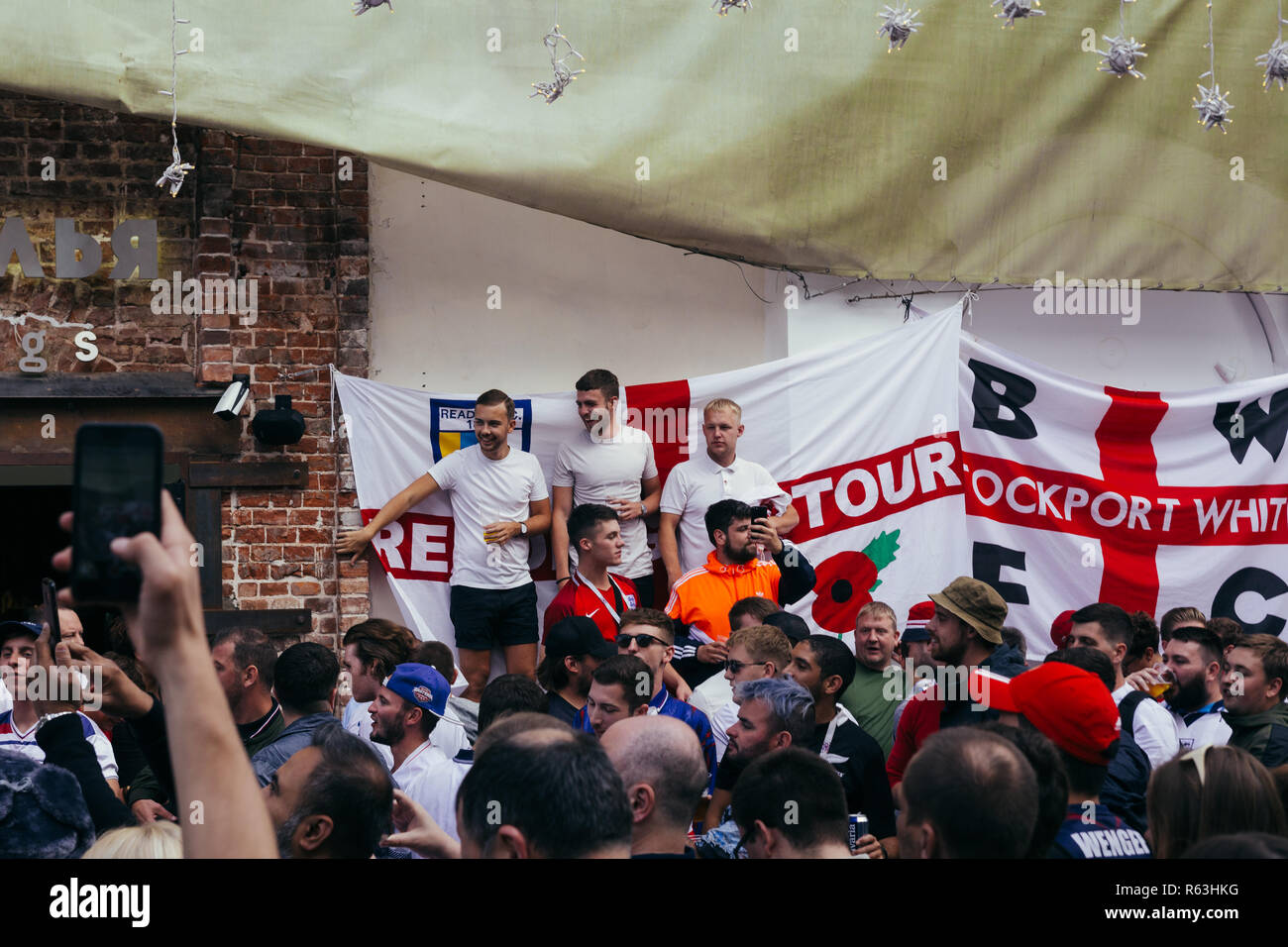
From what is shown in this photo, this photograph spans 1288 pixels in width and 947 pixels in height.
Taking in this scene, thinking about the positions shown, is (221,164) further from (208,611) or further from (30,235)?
(208,611)

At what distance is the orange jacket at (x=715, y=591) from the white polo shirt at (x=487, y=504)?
1031mm

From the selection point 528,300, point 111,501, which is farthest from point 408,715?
point 528,300

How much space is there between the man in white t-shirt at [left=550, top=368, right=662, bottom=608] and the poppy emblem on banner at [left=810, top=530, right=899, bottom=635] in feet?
3.02

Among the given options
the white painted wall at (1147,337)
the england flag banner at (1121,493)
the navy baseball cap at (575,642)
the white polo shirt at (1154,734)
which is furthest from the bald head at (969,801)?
the white painted wall at (1147,337)

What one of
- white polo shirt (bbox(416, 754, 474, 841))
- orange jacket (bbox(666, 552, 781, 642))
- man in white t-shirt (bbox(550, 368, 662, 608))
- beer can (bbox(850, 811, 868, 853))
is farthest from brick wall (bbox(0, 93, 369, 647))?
beer can (bbox(850, 811, 868, 853))

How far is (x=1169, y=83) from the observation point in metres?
7.65

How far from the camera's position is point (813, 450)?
24.7 feet

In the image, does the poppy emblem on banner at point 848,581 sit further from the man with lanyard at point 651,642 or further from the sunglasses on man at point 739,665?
the sunglasses on man at point 739,665

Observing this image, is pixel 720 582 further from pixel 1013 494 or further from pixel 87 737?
pixel 87 737

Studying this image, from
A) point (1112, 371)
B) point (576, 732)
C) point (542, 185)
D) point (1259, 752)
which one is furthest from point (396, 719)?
point (1112, 371)

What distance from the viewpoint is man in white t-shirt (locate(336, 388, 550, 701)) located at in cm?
714

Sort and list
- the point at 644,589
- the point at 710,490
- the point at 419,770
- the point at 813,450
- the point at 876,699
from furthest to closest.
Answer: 1. the point at 813,450
2. the point at 644,589
3. the point at 710,490
4. the point at 876,699
5. the point at 419,770

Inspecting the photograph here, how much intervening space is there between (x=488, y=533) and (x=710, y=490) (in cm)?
116

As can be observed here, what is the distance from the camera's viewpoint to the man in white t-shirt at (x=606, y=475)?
724cm
